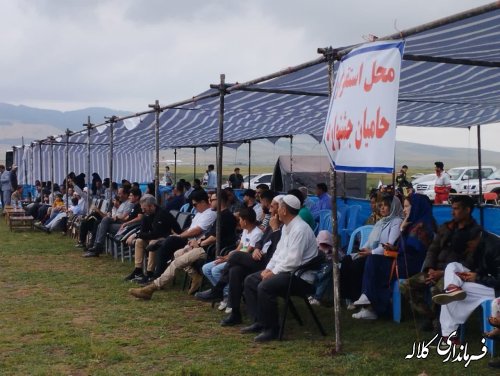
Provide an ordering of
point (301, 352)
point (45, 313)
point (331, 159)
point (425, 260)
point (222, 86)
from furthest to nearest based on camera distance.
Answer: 1. point (222, 86)
2. point (45, 313)
3. point (425, 260)
4. point (301, 352)
5. point (331, 159)

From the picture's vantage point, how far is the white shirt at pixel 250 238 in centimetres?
718

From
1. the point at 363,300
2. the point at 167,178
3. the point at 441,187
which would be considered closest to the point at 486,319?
the point at 363,300

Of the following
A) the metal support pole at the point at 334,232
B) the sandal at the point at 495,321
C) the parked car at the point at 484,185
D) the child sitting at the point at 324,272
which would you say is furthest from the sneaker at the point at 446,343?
the parked car at the point at 484,185

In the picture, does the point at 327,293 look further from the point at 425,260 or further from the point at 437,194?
the point at 437,194

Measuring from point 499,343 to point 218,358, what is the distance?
227 cm

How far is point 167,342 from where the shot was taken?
600 cm

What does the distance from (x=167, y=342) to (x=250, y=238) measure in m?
1.67

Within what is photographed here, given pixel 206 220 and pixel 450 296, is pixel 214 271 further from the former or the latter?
pixel 450 296

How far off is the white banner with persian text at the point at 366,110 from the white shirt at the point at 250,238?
2.18 meters

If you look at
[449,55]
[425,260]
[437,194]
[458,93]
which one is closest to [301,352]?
[425,260]

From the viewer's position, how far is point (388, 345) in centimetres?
568

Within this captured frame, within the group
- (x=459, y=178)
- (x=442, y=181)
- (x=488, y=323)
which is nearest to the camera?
(x=488, y=323)

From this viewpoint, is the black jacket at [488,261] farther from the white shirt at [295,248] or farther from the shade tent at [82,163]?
the shade tent at [82,163]

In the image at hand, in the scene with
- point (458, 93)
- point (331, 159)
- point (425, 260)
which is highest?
point (458, 93)
